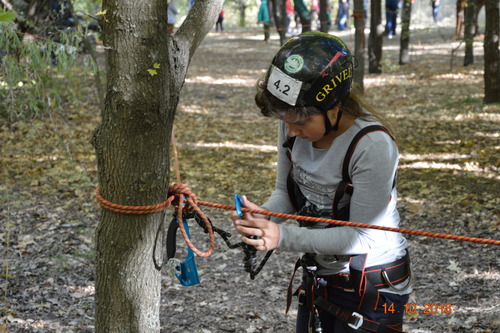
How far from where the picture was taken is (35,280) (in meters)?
4.36

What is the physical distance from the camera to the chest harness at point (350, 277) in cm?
199

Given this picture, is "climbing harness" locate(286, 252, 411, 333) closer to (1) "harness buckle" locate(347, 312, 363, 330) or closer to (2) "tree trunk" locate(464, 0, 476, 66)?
(1) "harness buckle" locate(347, 312, 363, 330)

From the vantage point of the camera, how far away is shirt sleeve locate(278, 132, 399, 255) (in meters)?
1.88

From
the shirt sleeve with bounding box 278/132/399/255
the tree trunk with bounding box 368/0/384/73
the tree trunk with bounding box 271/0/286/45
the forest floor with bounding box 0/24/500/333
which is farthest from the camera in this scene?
the tree trunk with bounding box 271/0/286/45

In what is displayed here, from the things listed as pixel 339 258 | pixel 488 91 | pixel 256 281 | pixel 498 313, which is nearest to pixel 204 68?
pixel 488 91

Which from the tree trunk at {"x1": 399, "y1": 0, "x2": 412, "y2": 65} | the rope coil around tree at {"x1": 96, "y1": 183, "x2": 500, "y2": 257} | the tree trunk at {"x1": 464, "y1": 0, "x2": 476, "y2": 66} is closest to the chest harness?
the rope coil around tree at {"x1": 96, "y1": 183, "x2": 500, "y2": 257}

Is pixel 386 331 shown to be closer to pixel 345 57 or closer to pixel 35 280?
pixel 345 57

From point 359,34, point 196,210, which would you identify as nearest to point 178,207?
point 196,210

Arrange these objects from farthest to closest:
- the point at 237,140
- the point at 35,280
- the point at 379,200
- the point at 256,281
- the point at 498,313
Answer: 1. the point at 237,140
2. the point at 256,281
3. the point at 35,280
4. the point at 498,313
5. the point at 379,200

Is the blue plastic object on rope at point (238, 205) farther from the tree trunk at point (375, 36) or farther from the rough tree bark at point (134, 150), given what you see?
the tree trunk at point (375, 36)

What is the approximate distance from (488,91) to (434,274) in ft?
19.8

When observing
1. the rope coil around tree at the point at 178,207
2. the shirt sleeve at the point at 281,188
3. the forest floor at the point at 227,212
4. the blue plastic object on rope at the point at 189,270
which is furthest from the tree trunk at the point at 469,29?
the blue plastic object on rope at the point at 189,270

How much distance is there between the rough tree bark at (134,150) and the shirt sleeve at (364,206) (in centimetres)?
67

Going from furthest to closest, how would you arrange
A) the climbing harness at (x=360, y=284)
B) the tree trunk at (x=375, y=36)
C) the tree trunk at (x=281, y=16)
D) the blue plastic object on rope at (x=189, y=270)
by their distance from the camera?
1. the tree trunk at (x=281, y=16)
2. the tree trunk at (x=375, y=36)
3. the blue plastic object on rope at (x=189, y=270)
4. the climbing harness at (x=360, y=284)
